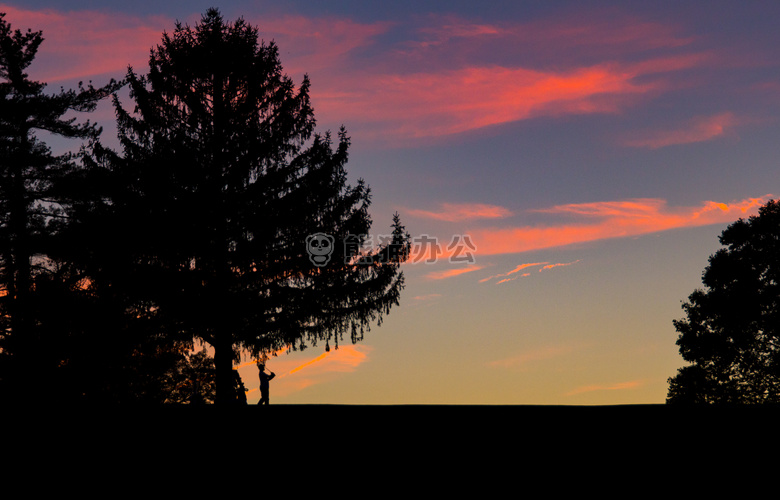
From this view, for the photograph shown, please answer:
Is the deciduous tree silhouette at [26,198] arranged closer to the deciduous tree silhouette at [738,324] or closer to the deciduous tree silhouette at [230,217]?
the deciduous tree silhouette at [230,217]

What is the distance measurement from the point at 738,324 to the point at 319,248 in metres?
20.4

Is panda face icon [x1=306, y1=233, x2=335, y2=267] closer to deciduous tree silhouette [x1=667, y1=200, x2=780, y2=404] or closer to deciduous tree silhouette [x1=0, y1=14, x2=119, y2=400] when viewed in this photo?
deciduous tree silhouette [x1=0, y1=14, x2=119, y2=400]

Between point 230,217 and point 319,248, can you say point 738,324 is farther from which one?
point 230,217

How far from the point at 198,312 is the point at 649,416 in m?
13.0

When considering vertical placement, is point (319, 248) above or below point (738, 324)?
above

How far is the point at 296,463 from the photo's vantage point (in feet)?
27.7

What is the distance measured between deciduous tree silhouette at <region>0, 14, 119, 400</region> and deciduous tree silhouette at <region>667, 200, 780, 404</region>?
86.1ft

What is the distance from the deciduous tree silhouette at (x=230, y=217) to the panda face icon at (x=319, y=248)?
159 mm

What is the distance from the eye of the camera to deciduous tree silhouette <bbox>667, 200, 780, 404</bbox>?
92.4ft

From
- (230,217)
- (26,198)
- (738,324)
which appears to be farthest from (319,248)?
(738,324)

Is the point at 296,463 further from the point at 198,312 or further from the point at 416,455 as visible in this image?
the point at 198,312

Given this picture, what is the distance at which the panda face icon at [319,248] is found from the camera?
19016 millimetres

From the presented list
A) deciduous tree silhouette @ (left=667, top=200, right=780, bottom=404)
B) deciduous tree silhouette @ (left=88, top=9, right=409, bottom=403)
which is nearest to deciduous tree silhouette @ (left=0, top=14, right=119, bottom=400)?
deciduous tree silhouette @ (left=88, top=9, right=409, bottom=403)

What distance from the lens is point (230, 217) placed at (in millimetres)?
19094
